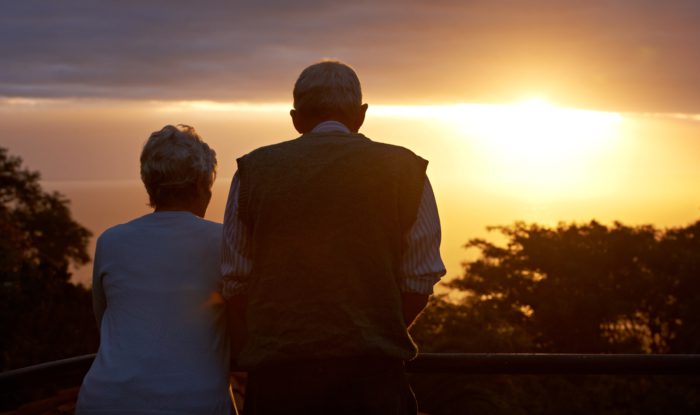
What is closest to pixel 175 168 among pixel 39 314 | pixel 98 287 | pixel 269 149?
pixel 269 149

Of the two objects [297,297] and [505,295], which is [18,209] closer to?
[505,295]

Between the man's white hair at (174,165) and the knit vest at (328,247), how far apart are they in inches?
11.5

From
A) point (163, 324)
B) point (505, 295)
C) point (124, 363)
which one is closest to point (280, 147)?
point (163, 324)

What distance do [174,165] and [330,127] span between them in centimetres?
52

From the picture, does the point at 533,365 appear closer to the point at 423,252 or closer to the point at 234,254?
the point at 423,252

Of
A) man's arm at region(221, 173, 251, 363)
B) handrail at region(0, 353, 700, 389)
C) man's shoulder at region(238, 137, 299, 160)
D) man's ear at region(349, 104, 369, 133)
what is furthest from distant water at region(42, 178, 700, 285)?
handrail at region(0, 353, 700, 389)

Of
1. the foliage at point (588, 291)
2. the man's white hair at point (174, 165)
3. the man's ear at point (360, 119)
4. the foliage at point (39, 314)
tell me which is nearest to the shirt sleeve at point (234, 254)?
the man's white hair at point (174, 165)

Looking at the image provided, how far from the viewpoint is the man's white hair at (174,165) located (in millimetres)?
2746

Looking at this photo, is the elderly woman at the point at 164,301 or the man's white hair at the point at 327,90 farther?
the man's white hair at the point at 327,90

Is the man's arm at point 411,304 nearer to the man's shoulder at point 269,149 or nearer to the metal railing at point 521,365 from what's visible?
the man's shoulder at point 269,149

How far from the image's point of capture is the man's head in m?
2.72

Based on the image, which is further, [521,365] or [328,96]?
[521,365]

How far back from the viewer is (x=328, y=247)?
2.42 meters

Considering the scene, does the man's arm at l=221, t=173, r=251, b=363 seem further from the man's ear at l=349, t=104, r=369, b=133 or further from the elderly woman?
the man's ear at l=349, t=104, r=369, b=133
